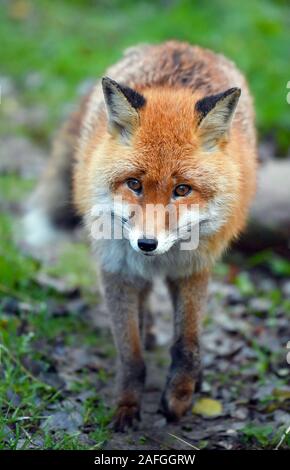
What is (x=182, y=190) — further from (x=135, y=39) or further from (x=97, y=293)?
(x=135, y=39)

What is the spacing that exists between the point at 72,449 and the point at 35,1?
1136 cm

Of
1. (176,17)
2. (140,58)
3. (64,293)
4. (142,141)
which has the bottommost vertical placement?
(64,293)

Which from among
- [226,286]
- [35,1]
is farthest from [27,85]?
[226,286]

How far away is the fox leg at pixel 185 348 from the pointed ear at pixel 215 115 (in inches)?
36.1

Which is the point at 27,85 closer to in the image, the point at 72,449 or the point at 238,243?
the point at 238,243

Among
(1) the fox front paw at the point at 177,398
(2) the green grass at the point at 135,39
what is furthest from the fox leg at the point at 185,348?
(2) the green grass at the point at 135,39

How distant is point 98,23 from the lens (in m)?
13.0

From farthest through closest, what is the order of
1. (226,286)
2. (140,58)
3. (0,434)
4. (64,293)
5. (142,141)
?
(226,286) → (64,293) → (140,58) → (142,141) → (0,434)

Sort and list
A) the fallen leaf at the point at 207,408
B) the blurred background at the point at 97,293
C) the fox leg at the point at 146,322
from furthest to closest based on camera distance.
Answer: the fox leg at the point at 146,322, the fallen leaf at the point at 207,408, the blurred background at the point at 97,293

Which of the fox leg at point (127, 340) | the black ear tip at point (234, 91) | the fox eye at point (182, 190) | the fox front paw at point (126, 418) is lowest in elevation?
the fox front paw at point (126, 418)

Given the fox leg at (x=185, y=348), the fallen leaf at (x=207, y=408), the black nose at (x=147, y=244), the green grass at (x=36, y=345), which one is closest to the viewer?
the black nose at (x=147, y=244)

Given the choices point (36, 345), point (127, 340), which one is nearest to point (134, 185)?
point (127, 340)

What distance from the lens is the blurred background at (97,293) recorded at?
14.2 ft

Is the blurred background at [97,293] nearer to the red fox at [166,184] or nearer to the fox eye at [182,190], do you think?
the red fox at [166,184]
